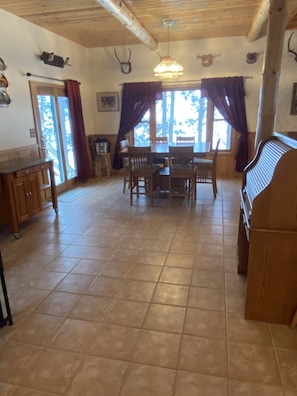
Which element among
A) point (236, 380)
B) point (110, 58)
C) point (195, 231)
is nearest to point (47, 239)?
point (195, 231)

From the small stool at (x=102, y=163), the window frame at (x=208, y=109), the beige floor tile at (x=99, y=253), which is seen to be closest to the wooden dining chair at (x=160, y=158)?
the window frame at (x=208, y=109)

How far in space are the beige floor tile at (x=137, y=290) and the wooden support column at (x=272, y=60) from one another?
1.98 meters

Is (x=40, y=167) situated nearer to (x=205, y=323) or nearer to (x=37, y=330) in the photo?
(x=37, y=330)

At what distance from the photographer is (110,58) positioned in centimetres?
619

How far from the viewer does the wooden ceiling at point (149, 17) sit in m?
3.71

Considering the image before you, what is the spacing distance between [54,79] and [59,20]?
3.25 ft

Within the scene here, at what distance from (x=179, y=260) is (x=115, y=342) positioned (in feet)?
3.86

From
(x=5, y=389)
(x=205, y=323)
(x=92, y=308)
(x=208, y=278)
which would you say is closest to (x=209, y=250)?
(x=208, y=278)

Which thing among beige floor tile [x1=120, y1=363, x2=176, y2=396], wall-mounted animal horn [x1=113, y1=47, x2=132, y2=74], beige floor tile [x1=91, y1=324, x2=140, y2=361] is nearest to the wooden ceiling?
wall-mounted animal horn [x1=113, y1=47, x2=132, y2=74]

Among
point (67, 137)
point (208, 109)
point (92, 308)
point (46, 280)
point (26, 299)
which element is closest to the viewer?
point (92, 308)

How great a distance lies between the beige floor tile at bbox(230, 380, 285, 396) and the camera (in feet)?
4.90

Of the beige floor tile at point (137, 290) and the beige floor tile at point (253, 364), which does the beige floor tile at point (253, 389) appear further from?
the beige floor tile at point (137, 290)

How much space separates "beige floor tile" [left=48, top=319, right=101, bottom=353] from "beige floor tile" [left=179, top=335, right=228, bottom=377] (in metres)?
0.60

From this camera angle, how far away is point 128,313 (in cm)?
212
